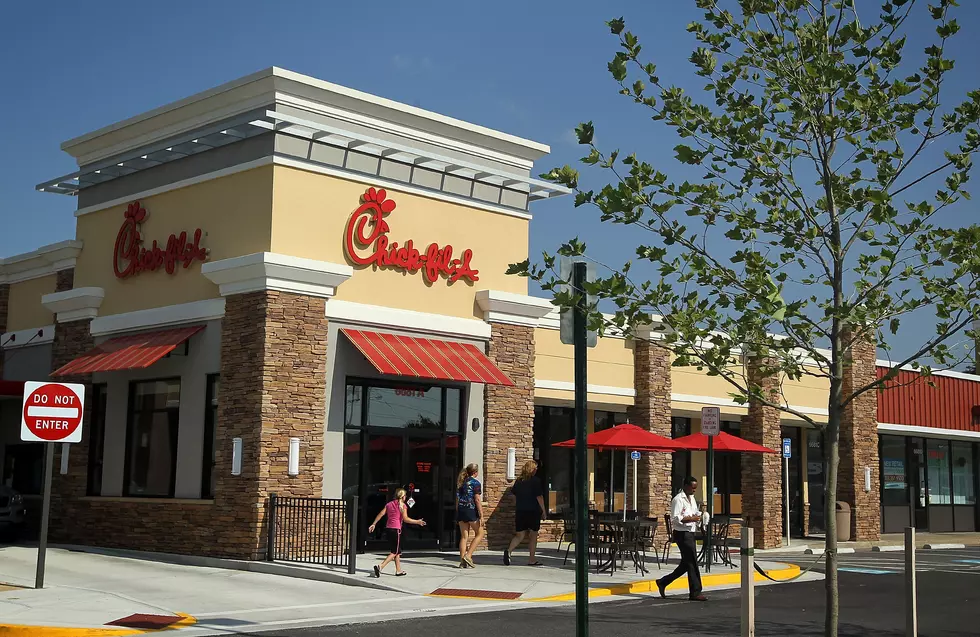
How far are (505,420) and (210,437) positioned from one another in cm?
617

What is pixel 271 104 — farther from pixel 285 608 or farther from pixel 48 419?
pixel 285 608

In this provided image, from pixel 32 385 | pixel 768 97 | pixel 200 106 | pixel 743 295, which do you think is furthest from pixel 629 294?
pixel 200 106

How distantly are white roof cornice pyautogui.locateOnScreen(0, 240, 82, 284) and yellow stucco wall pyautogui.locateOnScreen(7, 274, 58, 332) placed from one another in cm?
16

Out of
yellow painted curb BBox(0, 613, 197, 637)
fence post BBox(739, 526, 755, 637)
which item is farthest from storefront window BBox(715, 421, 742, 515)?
fence post BBox(739, 526, 755, 637)

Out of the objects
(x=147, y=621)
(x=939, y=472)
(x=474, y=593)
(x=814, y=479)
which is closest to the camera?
(x=147, y=621)

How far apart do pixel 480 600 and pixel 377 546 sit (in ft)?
18.9

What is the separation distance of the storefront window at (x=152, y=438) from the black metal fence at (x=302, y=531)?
328 cm

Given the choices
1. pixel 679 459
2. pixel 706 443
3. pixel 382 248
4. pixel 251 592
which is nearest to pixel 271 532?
pixel 251 592

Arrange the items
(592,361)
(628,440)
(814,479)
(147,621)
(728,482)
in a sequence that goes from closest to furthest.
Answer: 1. (147,621)
2. (628,440)
3. (592,361)
4. (728,482)
5. (814,479)


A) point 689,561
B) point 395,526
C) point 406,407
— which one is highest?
point 406,407

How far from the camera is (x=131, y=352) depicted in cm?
2128

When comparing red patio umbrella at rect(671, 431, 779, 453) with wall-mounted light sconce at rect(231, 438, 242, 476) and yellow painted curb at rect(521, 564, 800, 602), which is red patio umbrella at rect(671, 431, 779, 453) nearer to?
yellow painted curb at rect(521, 564, 800, 602)

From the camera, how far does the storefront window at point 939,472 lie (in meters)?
39.4

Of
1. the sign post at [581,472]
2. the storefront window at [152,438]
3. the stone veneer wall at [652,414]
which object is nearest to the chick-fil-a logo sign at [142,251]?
the storefront window at [152,438]
